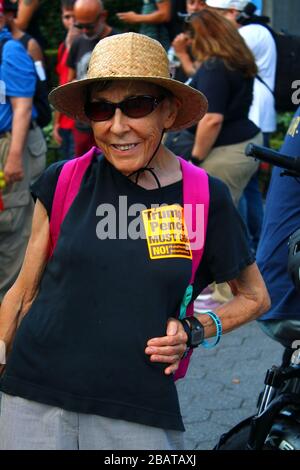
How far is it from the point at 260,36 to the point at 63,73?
214cm

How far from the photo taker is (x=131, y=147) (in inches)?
95.7

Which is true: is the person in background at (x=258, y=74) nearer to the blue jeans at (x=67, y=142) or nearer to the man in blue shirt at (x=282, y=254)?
the blue jeans at (x=67, y=142)

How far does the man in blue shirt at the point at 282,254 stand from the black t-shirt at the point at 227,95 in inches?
95.0

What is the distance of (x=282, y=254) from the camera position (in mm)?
3070

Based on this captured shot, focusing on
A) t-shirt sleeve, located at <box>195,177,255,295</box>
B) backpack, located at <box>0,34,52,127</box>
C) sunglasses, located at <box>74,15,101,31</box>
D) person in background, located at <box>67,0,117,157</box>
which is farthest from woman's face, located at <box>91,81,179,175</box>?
sunglasses, located at <box>74,15,101,31</box>

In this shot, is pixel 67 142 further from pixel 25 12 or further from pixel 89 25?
pixel 25 12

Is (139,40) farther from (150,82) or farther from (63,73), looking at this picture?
(63,73)

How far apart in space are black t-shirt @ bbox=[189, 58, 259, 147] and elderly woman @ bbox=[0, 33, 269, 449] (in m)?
3.00

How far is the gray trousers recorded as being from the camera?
2.33m

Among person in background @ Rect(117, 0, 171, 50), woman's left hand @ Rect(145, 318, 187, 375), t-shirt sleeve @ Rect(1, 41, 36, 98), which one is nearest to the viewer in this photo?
woman's left hand @ Rect(145, 318, 187, 375)

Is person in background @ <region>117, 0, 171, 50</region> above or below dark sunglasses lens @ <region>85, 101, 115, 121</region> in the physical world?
below

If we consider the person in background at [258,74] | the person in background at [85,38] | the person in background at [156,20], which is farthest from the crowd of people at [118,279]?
the person in background at [156,20]

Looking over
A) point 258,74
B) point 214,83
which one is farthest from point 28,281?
point 258,74

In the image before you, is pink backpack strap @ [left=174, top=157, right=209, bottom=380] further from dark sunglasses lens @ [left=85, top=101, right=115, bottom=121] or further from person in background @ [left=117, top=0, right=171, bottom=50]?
person in background @ [left=117, top=0, right=171, bottom=50]
